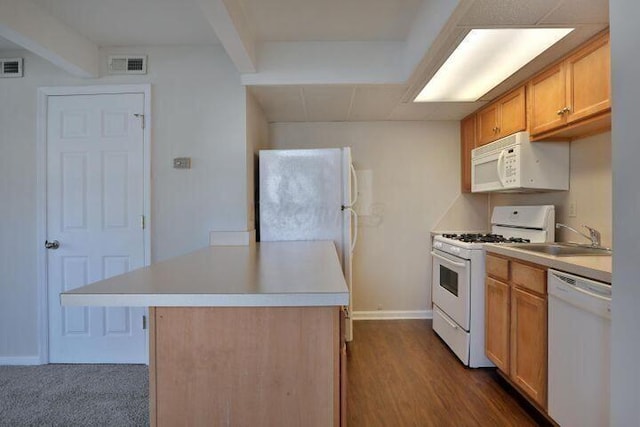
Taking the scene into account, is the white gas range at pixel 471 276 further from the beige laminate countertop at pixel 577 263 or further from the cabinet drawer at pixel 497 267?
the beige laminate countertop at pixel 577 263

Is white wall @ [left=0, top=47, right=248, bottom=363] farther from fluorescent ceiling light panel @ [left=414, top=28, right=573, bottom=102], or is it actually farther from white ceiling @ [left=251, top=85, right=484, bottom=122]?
fluorescent ceiling light panel @ [left=414, top=28, right=573, bottom=102]

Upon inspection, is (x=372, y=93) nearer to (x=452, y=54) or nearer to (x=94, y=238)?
(x=452, y=54)

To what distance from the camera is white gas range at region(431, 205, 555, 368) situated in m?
2.45

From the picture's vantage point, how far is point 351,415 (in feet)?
6.31

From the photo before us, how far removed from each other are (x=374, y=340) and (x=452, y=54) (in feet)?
7.74

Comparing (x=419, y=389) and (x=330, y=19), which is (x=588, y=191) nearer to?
(x=419, y=389)

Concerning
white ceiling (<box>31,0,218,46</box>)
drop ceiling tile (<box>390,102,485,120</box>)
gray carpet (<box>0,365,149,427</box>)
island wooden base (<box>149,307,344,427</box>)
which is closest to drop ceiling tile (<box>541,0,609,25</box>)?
drop ceiling tile (<box>390,102,485,120</box>)

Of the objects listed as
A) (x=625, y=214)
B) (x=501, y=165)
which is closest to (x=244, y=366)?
(x=625, y=214)

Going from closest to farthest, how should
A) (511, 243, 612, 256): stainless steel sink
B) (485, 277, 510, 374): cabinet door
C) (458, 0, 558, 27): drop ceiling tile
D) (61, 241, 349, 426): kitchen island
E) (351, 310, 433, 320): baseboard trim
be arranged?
(61, 241, 349, 426): kitchen island → (458, 0, 558, 27): drop ceiling tile → (511, 243, 612, 256): stainless steel sink → (485, 277, 510, 374): cabinet door → (351, 310, 433, 320): baseboard trim

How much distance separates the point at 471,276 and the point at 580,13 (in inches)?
66.2

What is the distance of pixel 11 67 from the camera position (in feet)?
8.32

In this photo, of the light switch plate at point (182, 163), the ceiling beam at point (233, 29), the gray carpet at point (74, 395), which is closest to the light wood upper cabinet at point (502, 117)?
the ceiling beam at point (233, 29)

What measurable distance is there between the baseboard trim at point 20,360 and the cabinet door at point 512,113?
4.06 m

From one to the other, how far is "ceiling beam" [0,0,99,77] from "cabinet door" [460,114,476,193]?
10.7 feet
